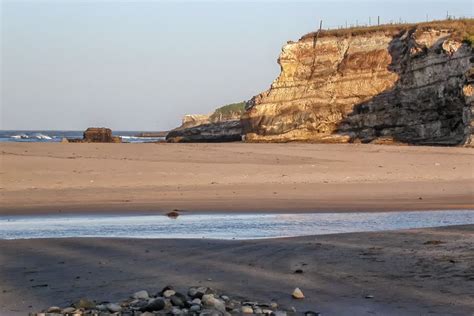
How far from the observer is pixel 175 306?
548cm

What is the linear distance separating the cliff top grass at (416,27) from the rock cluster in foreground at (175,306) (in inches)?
1404

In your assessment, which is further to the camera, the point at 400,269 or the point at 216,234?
the point at 216,234

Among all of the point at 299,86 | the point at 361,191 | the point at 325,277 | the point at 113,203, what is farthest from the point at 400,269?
the point at 299,86

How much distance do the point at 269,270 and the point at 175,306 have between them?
1906mm

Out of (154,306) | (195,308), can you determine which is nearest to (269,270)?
(195,308)

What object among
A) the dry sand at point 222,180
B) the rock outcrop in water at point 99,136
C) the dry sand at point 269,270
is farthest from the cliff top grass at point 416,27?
the dry sand at point 269,270

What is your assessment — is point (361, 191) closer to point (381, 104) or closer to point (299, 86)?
point (381, 104)

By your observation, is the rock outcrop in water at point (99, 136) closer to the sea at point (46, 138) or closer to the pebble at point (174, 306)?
the sea at point (46, 138)

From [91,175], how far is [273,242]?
35.2 feet

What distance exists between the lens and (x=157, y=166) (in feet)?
68.7

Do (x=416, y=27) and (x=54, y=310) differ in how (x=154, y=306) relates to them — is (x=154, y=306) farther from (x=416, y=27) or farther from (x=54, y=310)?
(x=416, y=27)

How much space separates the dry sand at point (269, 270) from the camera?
598 cm

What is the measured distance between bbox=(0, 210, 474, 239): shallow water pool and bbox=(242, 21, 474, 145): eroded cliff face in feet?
76.2

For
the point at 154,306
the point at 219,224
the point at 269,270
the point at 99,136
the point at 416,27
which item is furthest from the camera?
the point at 99,136
